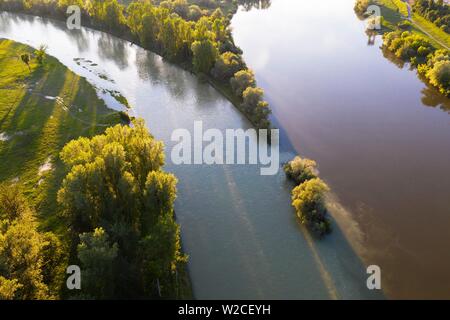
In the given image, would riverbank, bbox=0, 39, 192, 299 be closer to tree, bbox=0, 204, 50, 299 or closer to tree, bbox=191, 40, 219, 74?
tree, bbox=0, 204, 50, 299

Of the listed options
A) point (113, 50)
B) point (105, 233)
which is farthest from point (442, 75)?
point (113, 50)

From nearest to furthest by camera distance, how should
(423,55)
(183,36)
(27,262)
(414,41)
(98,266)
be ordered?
(98,266), (27,262), (183,36), (423,55), (414,41)

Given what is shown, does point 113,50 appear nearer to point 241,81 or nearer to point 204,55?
point 204,55

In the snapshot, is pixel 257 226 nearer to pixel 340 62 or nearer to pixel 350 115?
pixel 350 115

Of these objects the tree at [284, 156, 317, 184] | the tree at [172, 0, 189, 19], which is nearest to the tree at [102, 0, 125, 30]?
the tree at [172, 0, 189, 19]

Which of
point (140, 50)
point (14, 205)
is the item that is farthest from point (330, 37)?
point (14, 205)

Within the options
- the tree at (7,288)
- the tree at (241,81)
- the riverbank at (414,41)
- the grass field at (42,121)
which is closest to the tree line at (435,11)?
the riverbank at (414,41)
